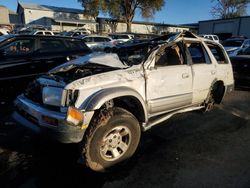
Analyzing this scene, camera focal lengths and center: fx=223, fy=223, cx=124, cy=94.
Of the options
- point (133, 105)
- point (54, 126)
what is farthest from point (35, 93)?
point (133, 105)

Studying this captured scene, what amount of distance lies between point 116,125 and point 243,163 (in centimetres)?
→ 184

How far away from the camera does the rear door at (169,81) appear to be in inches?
134

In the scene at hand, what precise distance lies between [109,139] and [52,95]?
0.93 m

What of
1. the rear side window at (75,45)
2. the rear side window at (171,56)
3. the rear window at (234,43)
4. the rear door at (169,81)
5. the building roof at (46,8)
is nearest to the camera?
the rear door at (169,81)

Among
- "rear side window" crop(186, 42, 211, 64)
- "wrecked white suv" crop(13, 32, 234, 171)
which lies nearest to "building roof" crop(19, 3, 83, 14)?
"rear side window" crop(186, 42, 211, 64)

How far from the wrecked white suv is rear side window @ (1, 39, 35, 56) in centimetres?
254

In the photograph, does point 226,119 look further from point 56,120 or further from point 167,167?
point 56,120

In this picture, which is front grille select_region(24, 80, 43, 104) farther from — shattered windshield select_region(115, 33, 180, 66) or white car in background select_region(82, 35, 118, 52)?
white car in background select_region(82, 35, 118, 52)

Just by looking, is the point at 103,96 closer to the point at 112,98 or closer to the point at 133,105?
the point at 112,98

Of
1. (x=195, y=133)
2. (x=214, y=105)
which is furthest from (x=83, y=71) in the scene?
(x=214, y=105)

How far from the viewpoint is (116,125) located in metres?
2.87

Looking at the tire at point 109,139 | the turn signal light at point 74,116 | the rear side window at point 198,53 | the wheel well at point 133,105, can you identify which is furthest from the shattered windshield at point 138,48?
the turn signal light at point 74,116

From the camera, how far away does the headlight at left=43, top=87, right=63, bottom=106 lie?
2.76 m

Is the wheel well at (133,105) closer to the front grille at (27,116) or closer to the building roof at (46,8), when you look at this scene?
the front grille at (27,116)
